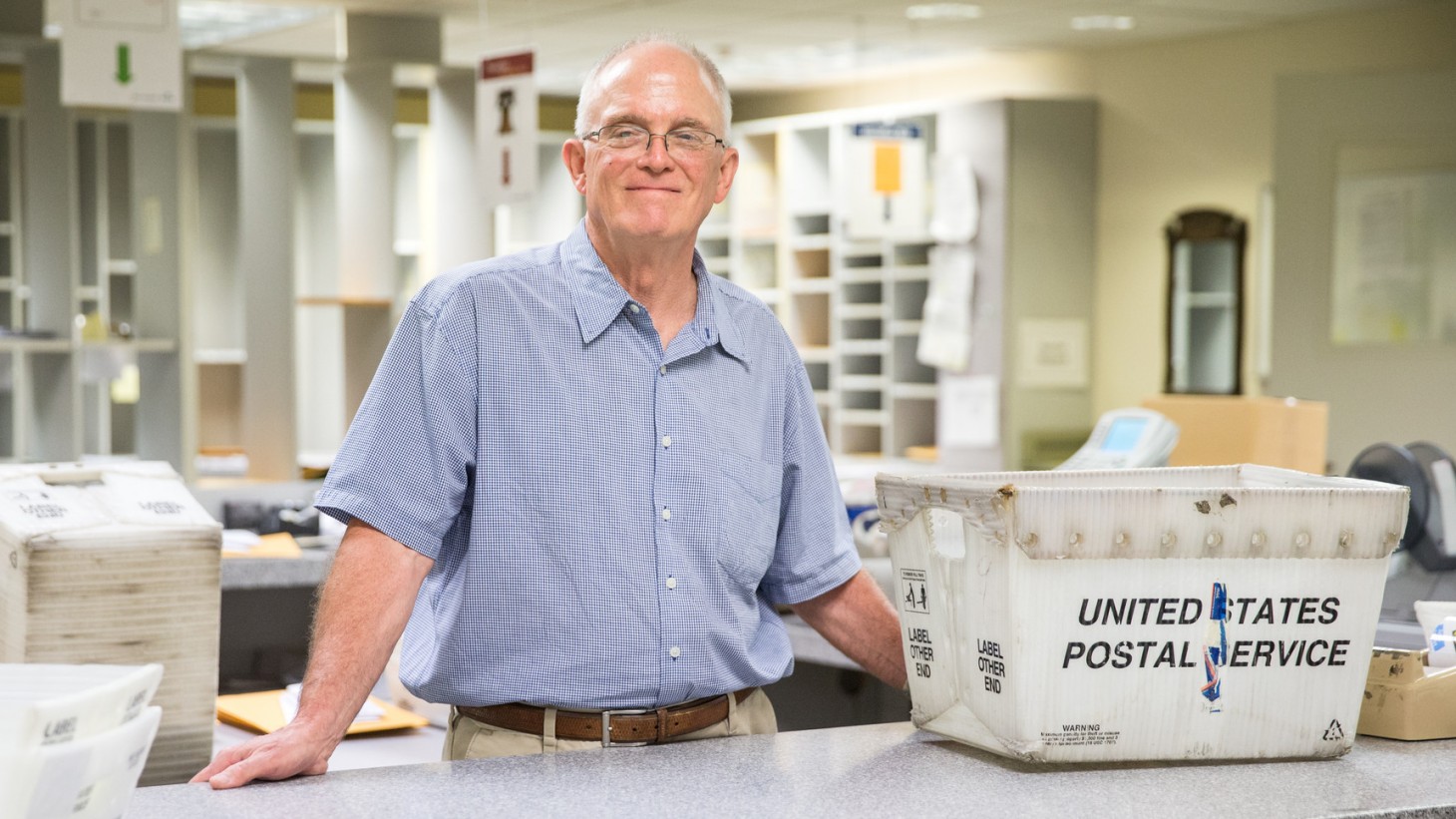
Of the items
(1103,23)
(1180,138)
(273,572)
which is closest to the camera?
(273,572)

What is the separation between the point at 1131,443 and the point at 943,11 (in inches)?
193

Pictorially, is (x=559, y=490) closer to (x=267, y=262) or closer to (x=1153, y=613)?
(x=1153, y=613)

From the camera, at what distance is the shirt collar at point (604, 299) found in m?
1.87

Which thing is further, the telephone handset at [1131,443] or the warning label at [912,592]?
the telephone handset at [1131,443]

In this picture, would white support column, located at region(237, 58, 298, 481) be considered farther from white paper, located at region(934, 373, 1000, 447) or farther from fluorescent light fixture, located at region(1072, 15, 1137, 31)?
fluorescent light fixture, located at region(1072, 15, 1137, 31)

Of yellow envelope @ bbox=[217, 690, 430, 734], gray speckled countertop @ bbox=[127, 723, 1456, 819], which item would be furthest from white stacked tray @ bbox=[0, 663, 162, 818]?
yellow envelope @ bbox=[217, 690, 430, 734]

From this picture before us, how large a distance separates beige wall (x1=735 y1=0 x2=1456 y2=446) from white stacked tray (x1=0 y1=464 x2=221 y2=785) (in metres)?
6.84

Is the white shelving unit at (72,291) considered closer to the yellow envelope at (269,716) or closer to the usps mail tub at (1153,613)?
Answer: the yellow envelope at (269,716)

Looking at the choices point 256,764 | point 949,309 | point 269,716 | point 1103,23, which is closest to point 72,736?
point 256,764

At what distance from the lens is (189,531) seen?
5.74 ft

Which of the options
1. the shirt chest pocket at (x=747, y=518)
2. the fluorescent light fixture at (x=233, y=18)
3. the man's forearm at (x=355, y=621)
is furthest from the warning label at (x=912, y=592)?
the fluorescent light fixture at (x=233, y=18)

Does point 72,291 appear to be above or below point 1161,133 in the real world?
below

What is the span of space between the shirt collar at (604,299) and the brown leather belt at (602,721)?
0.43 meters

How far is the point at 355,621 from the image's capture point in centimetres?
167
